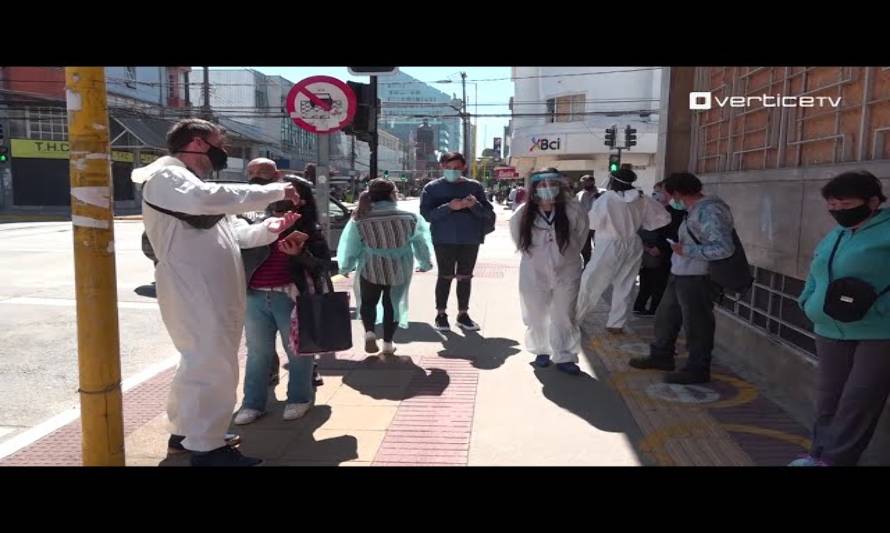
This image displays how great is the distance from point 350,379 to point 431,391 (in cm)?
71

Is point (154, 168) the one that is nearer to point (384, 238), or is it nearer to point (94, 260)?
point (94, 260)

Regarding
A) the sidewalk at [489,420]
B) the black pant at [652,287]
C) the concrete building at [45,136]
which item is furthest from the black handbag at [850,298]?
the concrete building at [45,136]

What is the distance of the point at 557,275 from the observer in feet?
16.8

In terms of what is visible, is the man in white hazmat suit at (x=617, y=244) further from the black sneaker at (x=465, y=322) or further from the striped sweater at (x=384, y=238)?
the striped sweater at (x=384, y=238)

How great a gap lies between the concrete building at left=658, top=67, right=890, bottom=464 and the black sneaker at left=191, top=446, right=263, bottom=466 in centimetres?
338

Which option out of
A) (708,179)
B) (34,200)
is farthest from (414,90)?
(708,179)

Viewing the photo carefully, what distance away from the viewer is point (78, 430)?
4.07 metres

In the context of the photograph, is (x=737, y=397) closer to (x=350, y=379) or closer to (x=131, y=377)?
(x=350, y=379)

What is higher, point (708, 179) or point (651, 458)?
point (708, 179)

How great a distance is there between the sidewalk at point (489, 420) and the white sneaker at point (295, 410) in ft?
0.16

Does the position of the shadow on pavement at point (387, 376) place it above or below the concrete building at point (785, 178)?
below

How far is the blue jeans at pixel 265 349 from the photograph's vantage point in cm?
409

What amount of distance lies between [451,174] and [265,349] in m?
2.89
